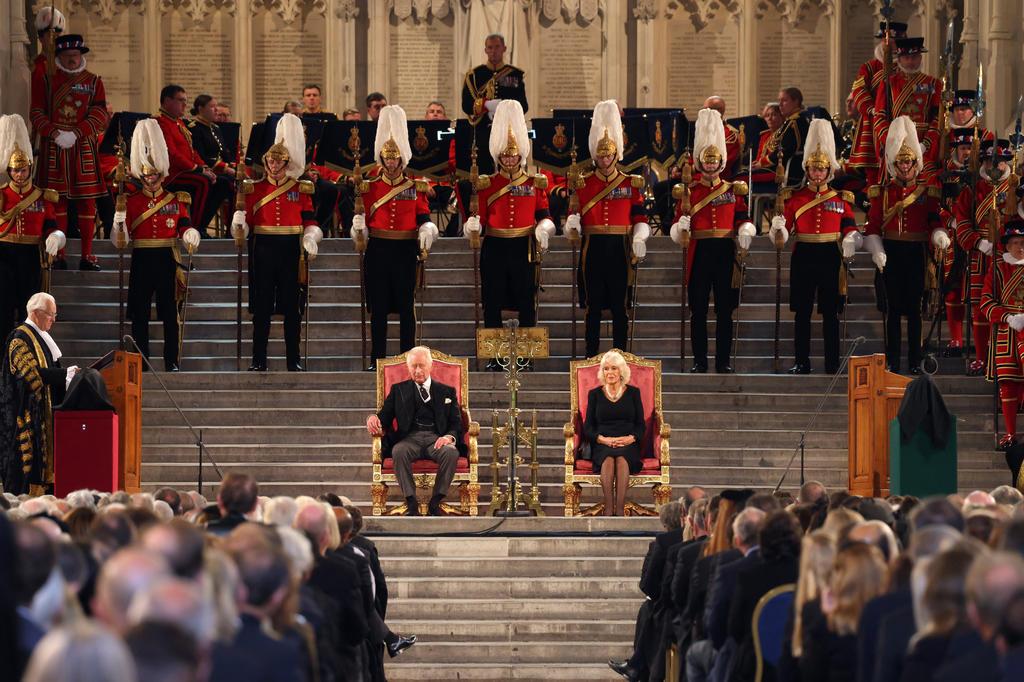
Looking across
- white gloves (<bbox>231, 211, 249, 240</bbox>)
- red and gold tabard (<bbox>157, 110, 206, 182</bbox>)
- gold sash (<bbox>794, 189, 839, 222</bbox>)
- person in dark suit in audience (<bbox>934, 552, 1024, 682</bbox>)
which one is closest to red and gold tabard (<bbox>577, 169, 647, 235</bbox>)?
gold sash (<bbox>794, 189, 839, 222</bbox>)

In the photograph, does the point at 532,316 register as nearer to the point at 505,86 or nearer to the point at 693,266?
the point at 693,266

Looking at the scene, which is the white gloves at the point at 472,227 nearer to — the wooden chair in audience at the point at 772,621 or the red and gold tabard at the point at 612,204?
the red and gold tabard at the point at 612,204

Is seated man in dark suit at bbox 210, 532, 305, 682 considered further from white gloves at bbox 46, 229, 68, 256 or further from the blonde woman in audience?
white gloves at bbox 46, 229, 68, 256

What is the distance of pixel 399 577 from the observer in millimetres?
12000

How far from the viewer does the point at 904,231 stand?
616 inches

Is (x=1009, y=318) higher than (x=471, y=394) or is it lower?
higher

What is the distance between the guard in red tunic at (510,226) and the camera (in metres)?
15.4

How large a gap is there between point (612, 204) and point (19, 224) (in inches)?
173

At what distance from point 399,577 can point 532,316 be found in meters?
4.04

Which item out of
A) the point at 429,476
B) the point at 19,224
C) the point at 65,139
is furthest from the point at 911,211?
the point at 65,139

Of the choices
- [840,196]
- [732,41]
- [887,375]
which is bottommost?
[887,375]

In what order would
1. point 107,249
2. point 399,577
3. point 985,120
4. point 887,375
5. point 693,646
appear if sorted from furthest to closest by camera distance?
point 985,120
point 107,249
point 887,375
point 399,577
point 693,646

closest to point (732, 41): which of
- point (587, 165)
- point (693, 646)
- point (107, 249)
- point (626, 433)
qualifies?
point (587, 165)

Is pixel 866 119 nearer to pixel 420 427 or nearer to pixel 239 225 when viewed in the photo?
pixel 239 225
